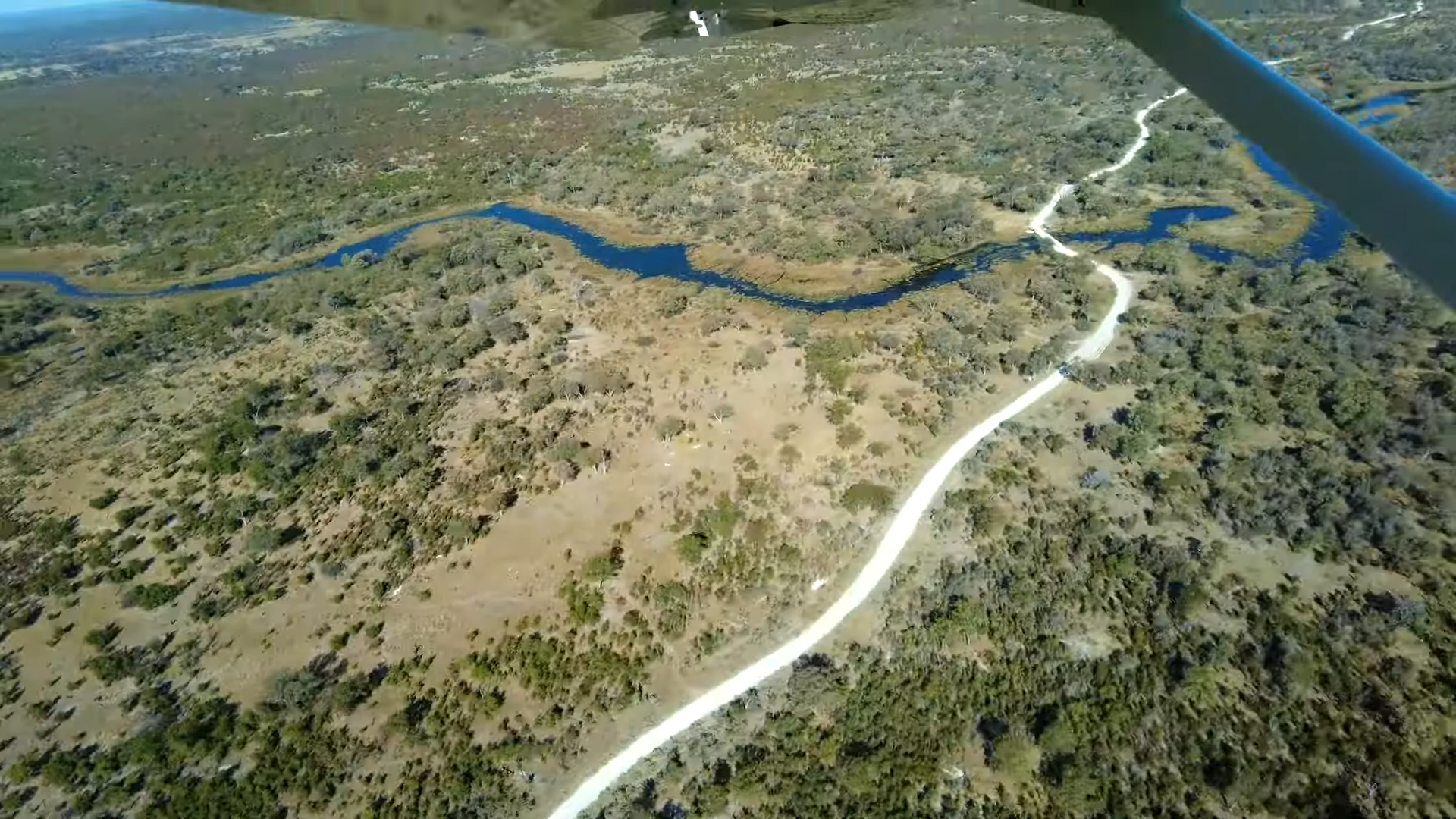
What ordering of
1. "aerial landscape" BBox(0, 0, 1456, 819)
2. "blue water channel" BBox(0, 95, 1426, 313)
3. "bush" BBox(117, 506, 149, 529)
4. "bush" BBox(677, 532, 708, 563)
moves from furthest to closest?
"blue water channel" BBox(0, 95, 1426, 313) < "bush" BBox(117, 506, 149, 529) < "bush" BBox(677, 532, 708, 563) < "aerial landscape" BBox(0, 0, 1456, 819)

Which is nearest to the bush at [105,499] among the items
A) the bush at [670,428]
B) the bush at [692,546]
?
the bush at [670,428]

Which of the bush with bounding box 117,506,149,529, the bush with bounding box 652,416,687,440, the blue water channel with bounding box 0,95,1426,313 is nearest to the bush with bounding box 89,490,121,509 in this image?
the bush with bounding box 117,506,149,529

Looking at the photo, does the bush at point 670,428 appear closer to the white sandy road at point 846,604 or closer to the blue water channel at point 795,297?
the white sandy road at point 846,604

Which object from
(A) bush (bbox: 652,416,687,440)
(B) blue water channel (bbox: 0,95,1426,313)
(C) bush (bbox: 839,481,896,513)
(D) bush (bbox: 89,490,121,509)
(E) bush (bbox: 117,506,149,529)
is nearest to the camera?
(C) bush (bbox: 839,481,896,513)

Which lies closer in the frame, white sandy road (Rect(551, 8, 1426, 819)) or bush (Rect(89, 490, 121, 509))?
white sandy road (Rect(551, 8, 1426, 819))

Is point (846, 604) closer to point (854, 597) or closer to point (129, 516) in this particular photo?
point (854, 597)

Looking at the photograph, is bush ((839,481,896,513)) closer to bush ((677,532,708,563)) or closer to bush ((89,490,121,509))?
bush ((677,532,708,563))
